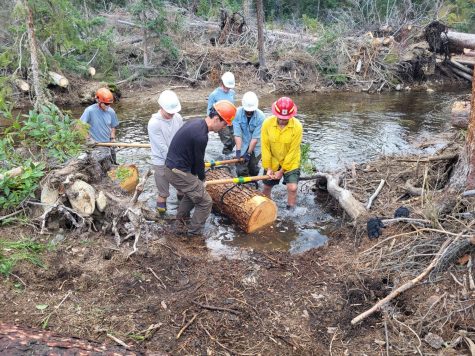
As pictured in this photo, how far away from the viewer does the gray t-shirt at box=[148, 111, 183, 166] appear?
5.79 m

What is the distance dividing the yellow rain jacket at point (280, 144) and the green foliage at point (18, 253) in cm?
324

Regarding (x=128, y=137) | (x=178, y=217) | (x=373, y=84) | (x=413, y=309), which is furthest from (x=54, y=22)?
(x=373, y=84)

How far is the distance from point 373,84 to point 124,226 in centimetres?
1288

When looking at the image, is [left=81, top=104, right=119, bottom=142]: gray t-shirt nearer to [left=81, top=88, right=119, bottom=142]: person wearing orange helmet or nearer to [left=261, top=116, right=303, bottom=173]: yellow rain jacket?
[left=81, top=88, right=119, bottom=142]: person wearing orange helmet

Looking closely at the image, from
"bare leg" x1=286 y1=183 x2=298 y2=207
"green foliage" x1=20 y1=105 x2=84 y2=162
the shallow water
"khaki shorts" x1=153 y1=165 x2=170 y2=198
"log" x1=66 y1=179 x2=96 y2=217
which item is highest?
"green foliage" x1=20 y1=105 x2=84 y2=162

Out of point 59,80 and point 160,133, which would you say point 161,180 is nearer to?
point 160,133

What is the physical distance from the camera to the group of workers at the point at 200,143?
200 inches

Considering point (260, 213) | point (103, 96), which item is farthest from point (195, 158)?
point (103, 96)

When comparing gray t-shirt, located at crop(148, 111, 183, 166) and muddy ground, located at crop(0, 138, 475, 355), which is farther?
gray t-shirt, located at crop(148, 111, 183, 166)

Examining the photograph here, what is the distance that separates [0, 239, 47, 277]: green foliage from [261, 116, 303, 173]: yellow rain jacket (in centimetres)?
324

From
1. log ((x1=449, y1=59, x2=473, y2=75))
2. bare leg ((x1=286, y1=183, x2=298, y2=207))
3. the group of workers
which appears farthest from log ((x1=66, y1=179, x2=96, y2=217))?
log ((x1=449, y1=59, x2=473, y2=75))

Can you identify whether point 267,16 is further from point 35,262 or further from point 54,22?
point 35,262

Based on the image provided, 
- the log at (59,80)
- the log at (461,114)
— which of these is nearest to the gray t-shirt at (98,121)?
the log at (461,114)

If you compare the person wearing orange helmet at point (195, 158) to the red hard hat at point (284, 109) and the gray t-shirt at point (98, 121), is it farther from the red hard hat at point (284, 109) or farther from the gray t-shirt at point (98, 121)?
the gray t-shirt at point (98, 121)
